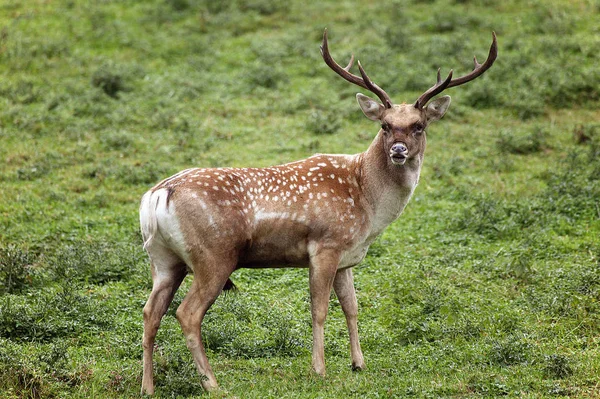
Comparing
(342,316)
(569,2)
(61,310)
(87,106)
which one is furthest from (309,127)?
(569,2)

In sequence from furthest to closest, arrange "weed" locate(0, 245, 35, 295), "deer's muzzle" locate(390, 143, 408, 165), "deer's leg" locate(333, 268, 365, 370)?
"weed" locate(0, 245, 35, 295) → "deer's leg" locate(333, 268, 365, 370) → "deer's muzzle" locate(390, 143, 408, 165)

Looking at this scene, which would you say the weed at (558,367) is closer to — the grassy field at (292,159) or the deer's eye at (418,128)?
the grassy field at (292,159)

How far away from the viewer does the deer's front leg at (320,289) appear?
26.5 feet

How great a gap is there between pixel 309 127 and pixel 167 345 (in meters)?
7.88

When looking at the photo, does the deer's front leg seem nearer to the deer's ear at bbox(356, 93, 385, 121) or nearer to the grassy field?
the grassy field

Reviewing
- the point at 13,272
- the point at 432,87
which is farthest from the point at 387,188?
the point at 13,272

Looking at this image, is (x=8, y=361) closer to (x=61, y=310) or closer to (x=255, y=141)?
(x=61, y=310)

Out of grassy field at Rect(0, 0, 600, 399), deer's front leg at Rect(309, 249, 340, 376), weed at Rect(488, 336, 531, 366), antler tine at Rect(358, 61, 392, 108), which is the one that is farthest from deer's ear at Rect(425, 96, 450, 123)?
weed at Rect(488, 336, 531, 366)

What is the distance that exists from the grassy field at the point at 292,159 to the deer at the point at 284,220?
0.61 meters

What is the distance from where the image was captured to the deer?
25.0ft

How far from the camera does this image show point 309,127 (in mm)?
15750

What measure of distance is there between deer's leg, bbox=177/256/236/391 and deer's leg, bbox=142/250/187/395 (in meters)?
0.24

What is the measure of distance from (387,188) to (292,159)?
237 inches

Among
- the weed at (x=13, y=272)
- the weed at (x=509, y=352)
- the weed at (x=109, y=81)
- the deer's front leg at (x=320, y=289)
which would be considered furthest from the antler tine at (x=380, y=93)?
the weed at (x=109, y=81)
